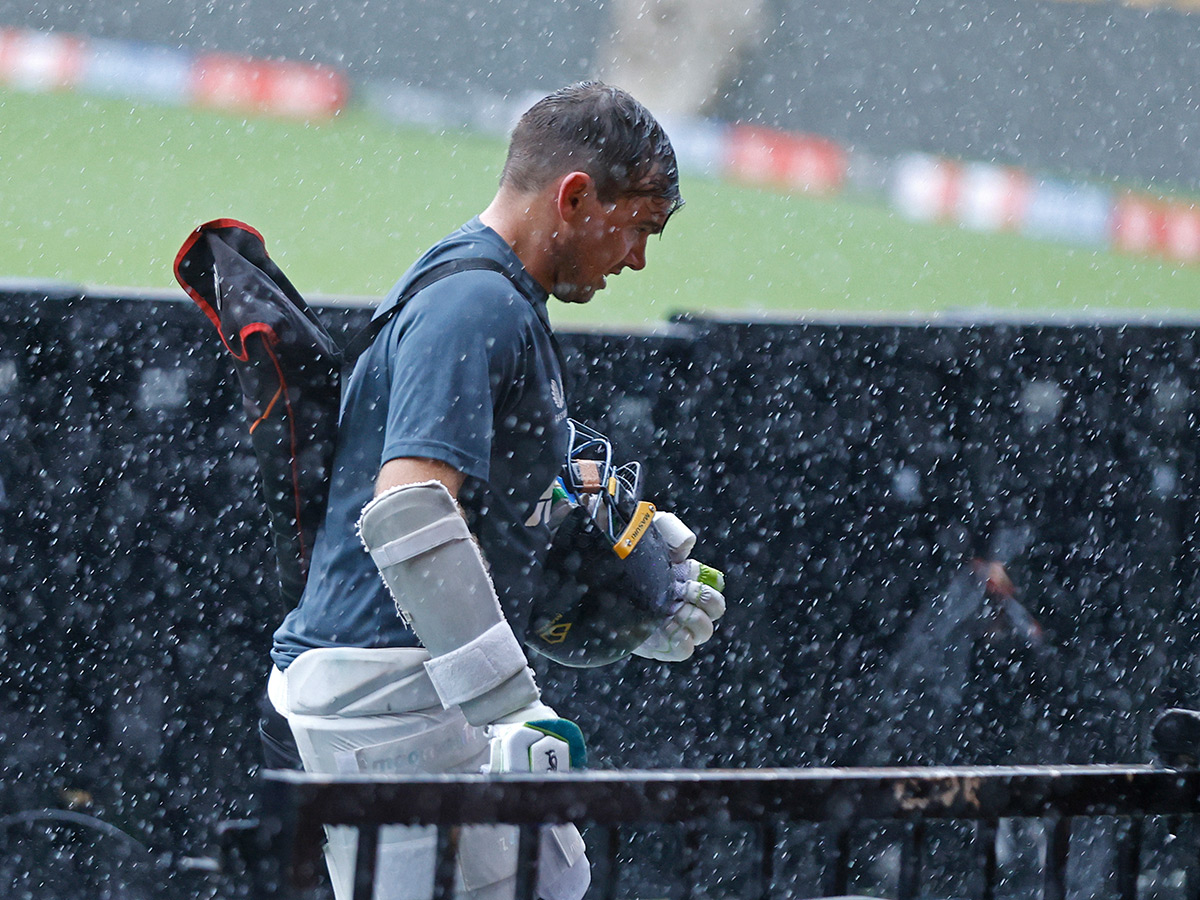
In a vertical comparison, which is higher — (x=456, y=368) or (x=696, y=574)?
(x=456, y=368)

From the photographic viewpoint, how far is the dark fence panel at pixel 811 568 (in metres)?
3.39

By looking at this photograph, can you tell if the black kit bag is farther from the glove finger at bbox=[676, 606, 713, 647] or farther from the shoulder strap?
the glove finger at bbox=[676, 606, 713, 647]

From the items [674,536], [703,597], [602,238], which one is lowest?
[703,597]

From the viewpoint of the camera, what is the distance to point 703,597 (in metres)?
2.78

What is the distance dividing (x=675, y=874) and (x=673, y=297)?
1456cm

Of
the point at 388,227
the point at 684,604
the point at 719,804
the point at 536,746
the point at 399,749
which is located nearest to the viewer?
the point at 719,804

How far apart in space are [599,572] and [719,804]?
3.41 ft

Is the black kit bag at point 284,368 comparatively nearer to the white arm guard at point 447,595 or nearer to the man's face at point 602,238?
the man's face at point 602,238

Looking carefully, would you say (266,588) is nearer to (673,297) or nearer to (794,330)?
(794,330)

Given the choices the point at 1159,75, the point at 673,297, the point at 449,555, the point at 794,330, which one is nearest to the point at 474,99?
the point at 673,297

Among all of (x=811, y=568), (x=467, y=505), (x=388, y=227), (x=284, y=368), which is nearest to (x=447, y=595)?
(x=467, y=505)

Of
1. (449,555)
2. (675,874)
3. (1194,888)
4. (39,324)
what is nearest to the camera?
(1194,888)

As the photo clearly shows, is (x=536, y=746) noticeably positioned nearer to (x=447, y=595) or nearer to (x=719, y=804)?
(x=447, y=595)

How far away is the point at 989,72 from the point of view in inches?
999
